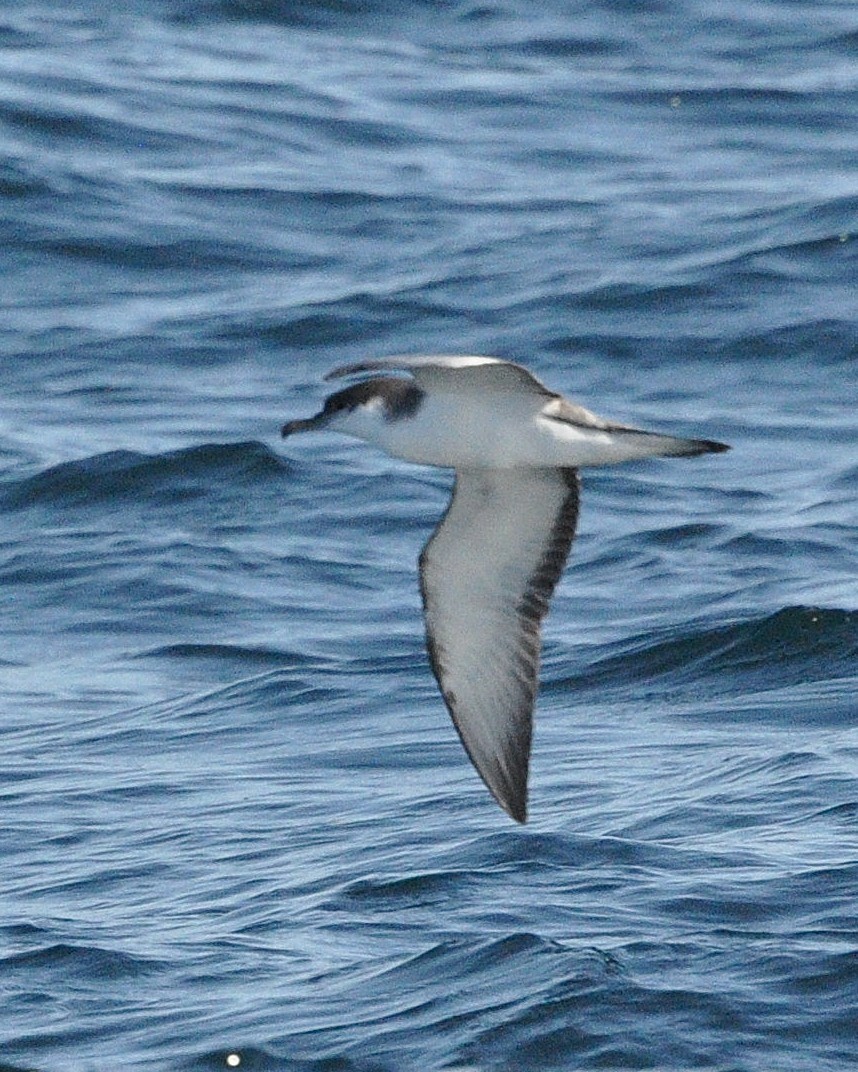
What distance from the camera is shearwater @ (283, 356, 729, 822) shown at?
7359 millimetres

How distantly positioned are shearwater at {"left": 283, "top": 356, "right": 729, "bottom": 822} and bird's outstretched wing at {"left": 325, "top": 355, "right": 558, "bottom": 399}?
17mm

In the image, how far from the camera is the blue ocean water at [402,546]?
8250 mm

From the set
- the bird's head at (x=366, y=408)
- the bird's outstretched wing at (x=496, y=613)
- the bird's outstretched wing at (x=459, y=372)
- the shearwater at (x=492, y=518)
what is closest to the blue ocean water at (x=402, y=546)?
the bird's outstretched wing at (x=496, y=613)

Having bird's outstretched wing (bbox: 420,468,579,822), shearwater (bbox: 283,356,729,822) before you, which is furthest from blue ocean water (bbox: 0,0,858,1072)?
shearwater (bbox: 283,356,729,822)

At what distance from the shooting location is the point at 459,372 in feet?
23.4

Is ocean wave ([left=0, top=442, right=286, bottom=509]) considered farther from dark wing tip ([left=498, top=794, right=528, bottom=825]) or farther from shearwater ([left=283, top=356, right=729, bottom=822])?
dark wing tip ([left=498, top=794, right=528, bottom=825])

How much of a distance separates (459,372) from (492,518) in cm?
111

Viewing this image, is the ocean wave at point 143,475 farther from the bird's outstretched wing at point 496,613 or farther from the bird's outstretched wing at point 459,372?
the bird's outstretched wing at point 459,372

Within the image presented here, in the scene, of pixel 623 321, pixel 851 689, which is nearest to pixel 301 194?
pixel 623 321

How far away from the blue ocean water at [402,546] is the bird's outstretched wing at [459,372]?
7.00ft

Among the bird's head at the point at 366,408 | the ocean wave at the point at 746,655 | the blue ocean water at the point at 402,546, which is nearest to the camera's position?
the bird's head at the point at 366,408

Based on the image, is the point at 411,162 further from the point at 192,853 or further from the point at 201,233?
the point at 192,853

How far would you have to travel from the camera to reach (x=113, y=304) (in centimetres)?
1697

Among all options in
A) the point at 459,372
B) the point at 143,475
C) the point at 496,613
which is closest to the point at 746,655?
the point at 496,613
